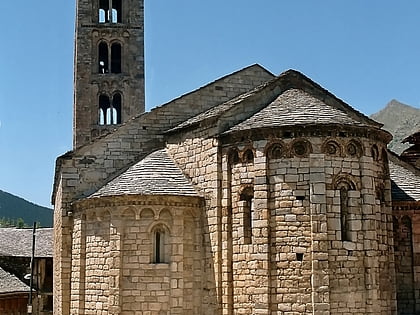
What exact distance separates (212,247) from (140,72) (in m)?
14.9

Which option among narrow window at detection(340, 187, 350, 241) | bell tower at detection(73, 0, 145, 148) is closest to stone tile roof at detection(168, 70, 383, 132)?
narrow window at detection(340, 187, 350, 241)

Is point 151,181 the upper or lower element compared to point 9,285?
upper

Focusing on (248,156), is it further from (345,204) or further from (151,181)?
(151,181)

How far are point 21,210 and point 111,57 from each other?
103 m

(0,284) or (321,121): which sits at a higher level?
(321,121)

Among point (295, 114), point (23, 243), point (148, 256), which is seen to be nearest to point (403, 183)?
point (295, 114)

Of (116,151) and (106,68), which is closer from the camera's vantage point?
(116,151)

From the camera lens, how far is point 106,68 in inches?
1171

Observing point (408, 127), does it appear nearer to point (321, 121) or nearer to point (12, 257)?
point (12, 257)

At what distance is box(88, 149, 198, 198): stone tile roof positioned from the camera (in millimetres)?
16625

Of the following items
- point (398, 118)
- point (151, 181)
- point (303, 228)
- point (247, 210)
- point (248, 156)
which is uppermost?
point (398, 118)

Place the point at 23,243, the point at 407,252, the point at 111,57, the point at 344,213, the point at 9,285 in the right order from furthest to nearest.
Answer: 1. the point at 23,243
2. the point at 111,57
3. the point at 9,285
4. the point at 407,252
5. the point at 344,213

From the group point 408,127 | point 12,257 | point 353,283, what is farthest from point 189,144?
point 408,127

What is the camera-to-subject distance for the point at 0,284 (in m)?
26.4
